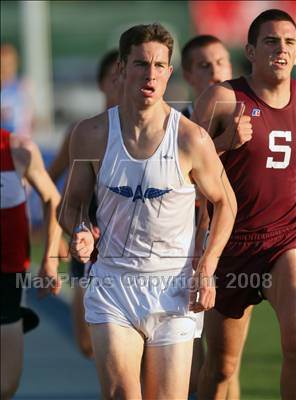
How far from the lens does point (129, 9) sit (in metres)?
34.4

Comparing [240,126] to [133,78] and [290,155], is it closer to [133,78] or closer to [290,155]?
[290,155]

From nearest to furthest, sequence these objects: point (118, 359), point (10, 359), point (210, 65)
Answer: point (118, 359) → point (10, 359) → point (210, 65)

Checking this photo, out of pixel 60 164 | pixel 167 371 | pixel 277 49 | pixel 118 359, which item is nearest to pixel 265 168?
pixel 277 49

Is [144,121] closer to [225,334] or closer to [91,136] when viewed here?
[91,136]

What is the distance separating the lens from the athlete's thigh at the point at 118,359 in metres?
5.77

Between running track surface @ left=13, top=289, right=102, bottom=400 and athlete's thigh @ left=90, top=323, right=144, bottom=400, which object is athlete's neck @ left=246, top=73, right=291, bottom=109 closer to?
athlete's thigh @ left=90, top=323, right=144, bottom=400

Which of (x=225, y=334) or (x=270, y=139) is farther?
(x=225, y=334)

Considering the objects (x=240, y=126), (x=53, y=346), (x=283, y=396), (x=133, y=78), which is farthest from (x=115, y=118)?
(x=53, y=346)

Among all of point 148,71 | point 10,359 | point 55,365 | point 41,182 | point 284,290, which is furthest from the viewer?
point 55,365

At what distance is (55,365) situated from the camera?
402 inches

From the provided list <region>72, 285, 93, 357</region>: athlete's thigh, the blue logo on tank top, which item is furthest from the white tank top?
<region>72, 285, 93, 357</region>: athlete's thigh

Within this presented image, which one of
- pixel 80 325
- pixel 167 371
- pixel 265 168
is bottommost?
pixel 80 325

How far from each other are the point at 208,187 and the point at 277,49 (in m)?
1.13

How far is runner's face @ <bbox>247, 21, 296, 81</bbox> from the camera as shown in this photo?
22.1ft
